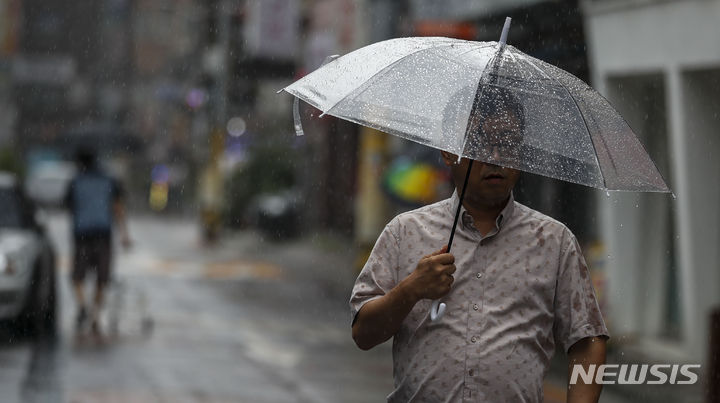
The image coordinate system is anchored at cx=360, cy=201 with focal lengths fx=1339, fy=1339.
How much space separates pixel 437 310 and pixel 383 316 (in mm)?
146

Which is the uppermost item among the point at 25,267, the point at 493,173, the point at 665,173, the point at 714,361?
the point at 493,173

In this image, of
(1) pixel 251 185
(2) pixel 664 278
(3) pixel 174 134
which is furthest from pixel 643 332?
(3) pixel 174 134

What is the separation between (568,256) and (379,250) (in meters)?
0.53

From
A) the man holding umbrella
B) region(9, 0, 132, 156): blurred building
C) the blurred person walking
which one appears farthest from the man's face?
region(9, 0, 132, 156): blurred building

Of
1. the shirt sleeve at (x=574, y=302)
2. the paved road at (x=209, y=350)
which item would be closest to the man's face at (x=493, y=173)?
the shirt sleeve at (x=574, y=302)

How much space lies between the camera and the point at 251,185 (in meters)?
36.5

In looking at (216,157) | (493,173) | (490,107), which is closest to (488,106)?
(490,107)

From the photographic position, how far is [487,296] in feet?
11.9

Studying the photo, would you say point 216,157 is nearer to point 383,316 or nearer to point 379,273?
point 379,273

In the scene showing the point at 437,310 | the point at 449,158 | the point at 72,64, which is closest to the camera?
the point at 437,310

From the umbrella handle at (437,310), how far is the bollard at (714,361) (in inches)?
171

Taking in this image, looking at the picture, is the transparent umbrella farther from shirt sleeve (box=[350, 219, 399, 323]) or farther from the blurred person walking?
the blurred person walking

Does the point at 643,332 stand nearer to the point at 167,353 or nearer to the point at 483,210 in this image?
the point at 167,353

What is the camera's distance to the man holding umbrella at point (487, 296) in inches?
142
